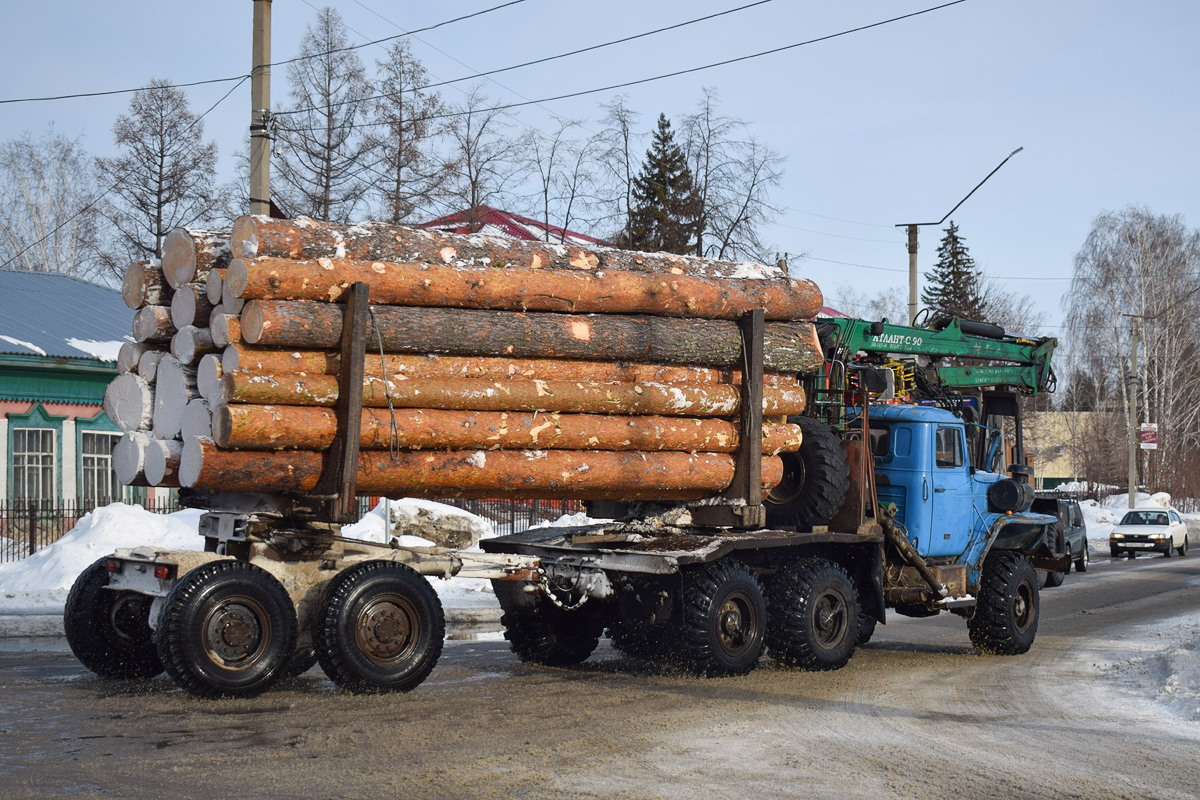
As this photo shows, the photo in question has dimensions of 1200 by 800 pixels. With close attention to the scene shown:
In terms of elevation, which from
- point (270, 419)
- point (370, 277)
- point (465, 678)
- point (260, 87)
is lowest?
point (465, 678)

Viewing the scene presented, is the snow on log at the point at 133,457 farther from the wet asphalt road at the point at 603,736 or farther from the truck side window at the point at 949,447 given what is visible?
the truck side window at the point at 949,447

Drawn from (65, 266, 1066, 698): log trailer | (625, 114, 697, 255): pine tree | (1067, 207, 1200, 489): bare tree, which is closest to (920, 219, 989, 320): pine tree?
(1067, 207, 1200, 489): bare tree

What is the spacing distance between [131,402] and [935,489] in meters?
8.03

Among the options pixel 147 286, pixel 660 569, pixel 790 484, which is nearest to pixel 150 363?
pixel 147 286

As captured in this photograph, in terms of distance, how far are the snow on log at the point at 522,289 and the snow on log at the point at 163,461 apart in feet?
4.18

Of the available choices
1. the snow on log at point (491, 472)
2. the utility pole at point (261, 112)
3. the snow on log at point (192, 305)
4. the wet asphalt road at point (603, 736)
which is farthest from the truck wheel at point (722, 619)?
the utility pole at point (261, 112)

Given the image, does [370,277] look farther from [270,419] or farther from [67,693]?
[67,693]

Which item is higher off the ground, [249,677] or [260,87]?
[260,87]

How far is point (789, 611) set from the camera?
1134 cm

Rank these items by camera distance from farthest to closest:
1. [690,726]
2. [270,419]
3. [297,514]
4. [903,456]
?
1. [903,456]
2. [297,514]
3. [270,419]
4. [690,726]

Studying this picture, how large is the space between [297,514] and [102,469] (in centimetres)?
1701

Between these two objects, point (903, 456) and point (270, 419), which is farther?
point (903, 456)

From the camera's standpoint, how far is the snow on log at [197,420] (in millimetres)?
9281

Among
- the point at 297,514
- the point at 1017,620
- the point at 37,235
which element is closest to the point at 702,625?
the point at 297,514
